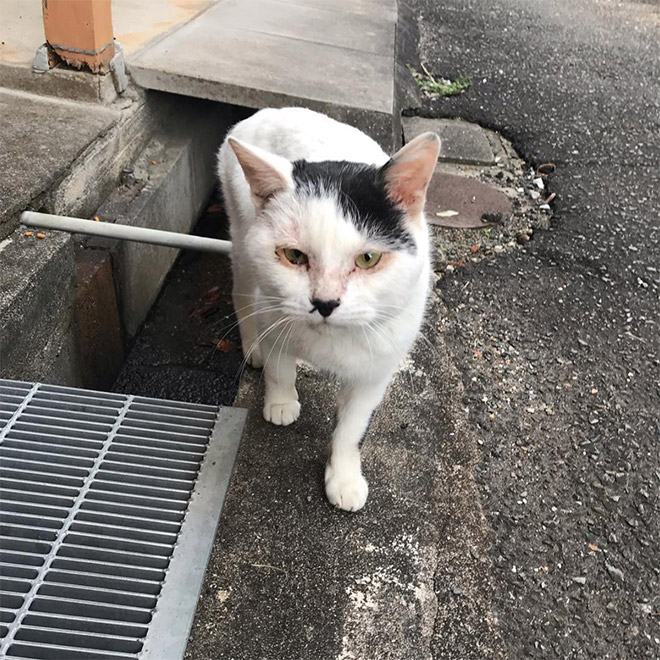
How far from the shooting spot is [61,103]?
123 inches

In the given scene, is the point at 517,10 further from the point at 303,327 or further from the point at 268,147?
the point at 303,327

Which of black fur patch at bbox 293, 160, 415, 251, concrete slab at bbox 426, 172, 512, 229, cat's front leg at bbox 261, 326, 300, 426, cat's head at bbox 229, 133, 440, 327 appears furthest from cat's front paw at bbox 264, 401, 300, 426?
concrete slab at bbox 426, 172, 512, 229

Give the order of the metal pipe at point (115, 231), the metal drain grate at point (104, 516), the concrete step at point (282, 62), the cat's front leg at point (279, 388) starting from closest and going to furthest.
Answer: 1. the metal drain grate at point (104, 516)
2. the cat's front leg at point (279, 388)
3. the metal pipe at point (115, 231)
4. the concrete step at point (282, 62)

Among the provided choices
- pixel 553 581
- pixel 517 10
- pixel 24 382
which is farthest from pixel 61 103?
pixel 517 10

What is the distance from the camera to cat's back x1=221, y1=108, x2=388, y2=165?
214 cm

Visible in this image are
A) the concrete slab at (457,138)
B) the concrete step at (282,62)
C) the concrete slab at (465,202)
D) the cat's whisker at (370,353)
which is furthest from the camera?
the concrete slab at (457,138)

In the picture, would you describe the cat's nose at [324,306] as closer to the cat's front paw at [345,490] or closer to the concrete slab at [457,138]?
the cat's front paw at [345,490]

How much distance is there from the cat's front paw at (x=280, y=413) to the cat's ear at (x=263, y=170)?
0.78m

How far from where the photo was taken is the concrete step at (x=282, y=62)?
3297 mm

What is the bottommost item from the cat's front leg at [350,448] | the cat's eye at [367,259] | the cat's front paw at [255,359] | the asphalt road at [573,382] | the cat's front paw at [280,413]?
the asphalt road at [573,382]

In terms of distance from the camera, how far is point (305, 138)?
2182 millimetres

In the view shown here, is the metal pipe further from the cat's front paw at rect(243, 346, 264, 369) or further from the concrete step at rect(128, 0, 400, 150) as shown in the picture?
the concrete step at rect(128, 0, 400, 150)

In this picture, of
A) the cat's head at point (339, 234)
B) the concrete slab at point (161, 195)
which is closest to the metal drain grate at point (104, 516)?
the cat's head at point (339, 234)

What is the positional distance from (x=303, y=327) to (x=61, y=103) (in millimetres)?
2228
